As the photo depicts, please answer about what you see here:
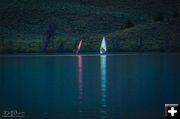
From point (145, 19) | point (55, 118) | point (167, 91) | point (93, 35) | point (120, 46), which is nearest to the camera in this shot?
point (55, 118)

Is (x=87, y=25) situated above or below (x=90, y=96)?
above

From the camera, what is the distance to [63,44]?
83.1m

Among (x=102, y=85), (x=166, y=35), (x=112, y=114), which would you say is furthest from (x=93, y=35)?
(x=112, y=114)

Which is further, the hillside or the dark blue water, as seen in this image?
the hillside

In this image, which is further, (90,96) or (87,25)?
(87,25)

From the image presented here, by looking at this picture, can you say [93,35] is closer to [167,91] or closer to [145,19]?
[145,19]

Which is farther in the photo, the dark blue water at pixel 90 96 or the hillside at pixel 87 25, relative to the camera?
the hillside at pixel 87 25

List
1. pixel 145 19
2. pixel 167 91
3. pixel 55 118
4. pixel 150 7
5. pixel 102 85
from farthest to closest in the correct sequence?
1. pixel 150 7
2. pixel 145 19
3. pixel 102 85
4. pixel 167 91
5. pixel 55 118

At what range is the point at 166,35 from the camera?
8500 cm

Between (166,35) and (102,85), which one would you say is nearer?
(102,85)

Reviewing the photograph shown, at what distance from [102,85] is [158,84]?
2326 mm

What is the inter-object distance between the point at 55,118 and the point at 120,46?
2587 inches

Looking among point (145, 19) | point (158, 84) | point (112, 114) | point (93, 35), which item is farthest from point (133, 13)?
point (112, 114)

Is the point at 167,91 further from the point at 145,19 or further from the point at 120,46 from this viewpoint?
the point at 145,19
